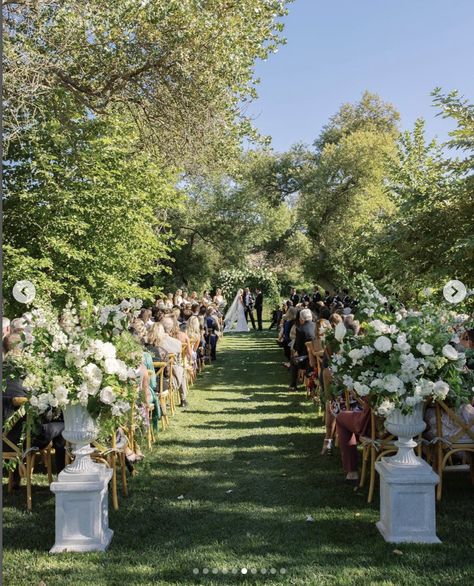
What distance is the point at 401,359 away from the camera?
4.57m

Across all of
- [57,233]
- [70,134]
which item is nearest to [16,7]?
[70,134]

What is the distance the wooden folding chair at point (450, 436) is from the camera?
5.22m

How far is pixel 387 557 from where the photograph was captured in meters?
4.17

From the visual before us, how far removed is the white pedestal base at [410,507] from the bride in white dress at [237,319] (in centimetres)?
2054

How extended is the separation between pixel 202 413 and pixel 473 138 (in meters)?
6.19

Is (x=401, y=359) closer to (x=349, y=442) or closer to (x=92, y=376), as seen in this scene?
(x=349, y=442)

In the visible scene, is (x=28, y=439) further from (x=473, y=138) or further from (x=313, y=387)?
(x=473, y=138)

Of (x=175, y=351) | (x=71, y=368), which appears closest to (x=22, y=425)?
(x=71, y=368)

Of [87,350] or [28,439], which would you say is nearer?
[87,350]

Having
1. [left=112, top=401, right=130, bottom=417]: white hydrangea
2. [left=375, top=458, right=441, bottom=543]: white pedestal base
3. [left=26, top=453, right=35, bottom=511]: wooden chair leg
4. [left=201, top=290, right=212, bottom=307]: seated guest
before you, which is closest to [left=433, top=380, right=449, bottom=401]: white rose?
[left=375, top=458, right=441, bottom=543]: white pedestal base

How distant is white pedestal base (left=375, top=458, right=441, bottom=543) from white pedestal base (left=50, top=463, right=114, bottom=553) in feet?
7.06

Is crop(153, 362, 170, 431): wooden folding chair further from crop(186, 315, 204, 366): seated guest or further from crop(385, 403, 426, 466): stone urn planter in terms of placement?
crop(385, 403, 426, 466): stone urn planter

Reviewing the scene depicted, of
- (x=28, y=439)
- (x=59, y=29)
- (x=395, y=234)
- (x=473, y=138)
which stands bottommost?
(x=28, y=439)

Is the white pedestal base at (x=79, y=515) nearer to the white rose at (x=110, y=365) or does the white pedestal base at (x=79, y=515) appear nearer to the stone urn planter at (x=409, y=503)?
the white rose at (x=110, y=365)
